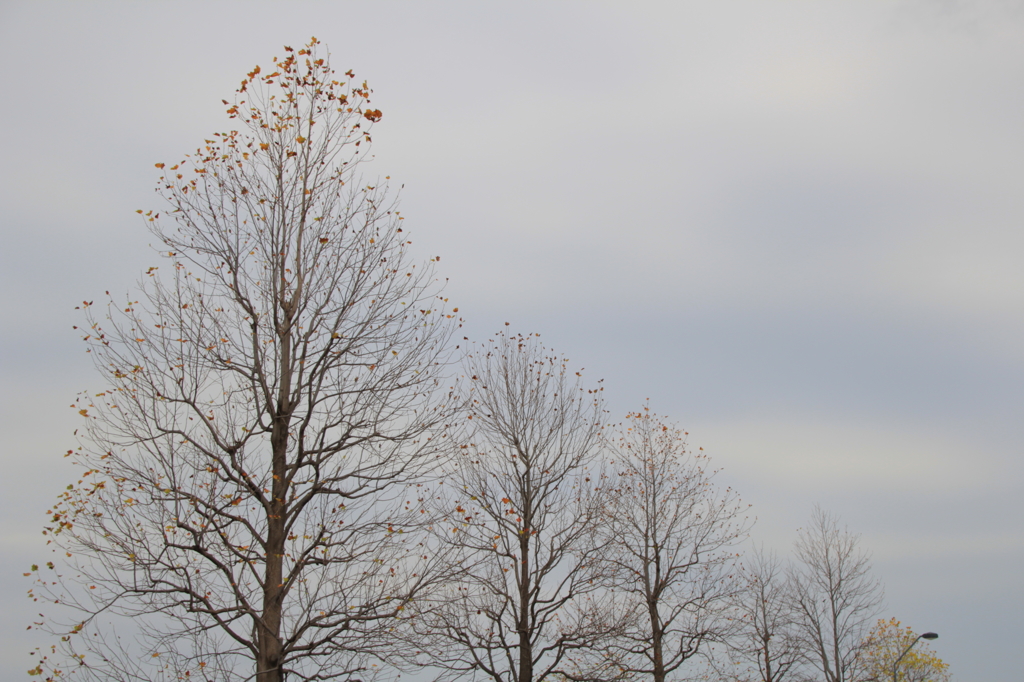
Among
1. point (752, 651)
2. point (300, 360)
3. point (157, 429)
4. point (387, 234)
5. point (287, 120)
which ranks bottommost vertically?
point (752, 651)

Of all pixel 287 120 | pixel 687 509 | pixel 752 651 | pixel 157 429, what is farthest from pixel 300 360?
pixel 752 651

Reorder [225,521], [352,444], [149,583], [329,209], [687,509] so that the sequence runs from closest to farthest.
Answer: [149,583] → [225,521] → [352,444] → [329,209] → [687,509]

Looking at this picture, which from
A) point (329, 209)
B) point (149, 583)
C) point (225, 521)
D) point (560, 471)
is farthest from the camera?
point (560, 471)

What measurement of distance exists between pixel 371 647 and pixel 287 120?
24.4 ft

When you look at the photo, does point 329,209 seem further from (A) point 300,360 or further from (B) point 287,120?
(A) point 300,360

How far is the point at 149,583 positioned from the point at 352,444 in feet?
9.46

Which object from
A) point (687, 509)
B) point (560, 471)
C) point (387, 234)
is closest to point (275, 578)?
point (387, 234)

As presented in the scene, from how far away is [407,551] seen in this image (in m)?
9.95

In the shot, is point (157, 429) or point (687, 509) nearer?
point (157, 429)

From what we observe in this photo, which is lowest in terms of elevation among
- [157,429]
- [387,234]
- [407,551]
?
[407,551]

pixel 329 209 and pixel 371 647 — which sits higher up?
pixel 329 209

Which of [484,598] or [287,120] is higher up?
[287,120]

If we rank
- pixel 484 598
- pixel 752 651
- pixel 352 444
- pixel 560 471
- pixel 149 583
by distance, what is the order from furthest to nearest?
pixel 752 651, pixel 560 471, pixel 484 598, pixel 352 444, pixel 149 583

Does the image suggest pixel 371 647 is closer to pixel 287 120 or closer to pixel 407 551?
pixel 407 551
